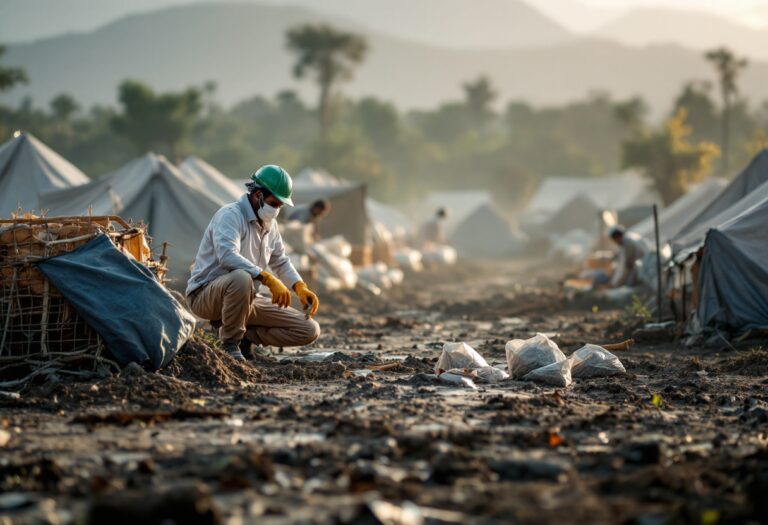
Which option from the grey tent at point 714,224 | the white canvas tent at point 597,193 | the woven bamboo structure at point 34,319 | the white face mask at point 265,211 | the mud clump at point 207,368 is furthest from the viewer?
the white canvas tent at point 597,193

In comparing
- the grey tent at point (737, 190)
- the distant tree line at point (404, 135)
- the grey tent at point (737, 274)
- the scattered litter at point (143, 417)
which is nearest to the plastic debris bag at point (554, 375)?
the scattered litter at point (143, 417)

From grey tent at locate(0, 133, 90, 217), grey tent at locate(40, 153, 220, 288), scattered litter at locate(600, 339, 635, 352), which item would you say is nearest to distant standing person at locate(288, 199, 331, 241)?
grey tent at locate(40, 153, 220, 288)

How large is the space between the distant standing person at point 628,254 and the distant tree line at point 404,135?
22002mm

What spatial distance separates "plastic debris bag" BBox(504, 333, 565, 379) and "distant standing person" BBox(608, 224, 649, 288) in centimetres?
792

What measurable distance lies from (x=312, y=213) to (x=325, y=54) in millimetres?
51321

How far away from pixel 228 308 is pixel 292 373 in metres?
0.67

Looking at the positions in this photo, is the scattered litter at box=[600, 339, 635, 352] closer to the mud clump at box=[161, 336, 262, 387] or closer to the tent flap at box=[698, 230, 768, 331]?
the tent flap at box=[698, 230, 768, 331]

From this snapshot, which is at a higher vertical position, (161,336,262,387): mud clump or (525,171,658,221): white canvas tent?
(525,171,658,221): white canvas tent

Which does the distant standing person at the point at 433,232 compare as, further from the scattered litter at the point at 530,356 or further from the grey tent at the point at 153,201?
the scattered litter at the point at 530,356

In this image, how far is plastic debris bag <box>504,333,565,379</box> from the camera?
7.05m

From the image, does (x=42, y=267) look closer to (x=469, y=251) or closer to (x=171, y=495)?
(x=171, y=495)

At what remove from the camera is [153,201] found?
15500 millimetres

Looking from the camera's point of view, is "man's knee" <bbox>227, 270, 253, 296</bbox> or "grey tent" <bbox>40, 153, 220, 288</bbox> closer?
"man's knee" <bbox>227, 270, 253, 296</bbox>

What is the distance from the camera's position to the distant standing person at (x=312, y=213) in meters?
17.5
